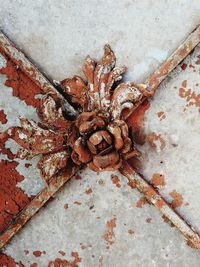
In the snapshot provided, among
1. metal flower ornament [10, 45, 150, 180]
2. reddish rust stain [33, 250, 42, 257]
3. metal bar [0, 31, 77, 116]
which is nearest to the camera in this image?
metal flower ornament [10, 45, 150, 180]

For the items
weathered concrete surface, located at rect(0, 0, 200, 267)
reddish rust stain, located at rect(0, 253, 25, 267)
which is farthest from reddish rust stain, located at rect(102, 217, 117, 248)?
reddish rust stain, located at rect(0, 253, 25, 267)

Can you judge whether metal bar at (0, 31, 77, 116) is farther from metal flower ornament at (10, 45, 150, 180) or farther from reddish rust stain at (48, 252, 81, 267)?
reddish rust stain at (48, 252, 81, 267)

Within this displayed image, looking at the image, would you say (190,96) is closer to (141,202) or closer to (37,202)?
(141,202)

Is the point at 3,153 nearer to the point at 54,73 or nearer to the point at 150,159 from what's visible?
the point at 54,73

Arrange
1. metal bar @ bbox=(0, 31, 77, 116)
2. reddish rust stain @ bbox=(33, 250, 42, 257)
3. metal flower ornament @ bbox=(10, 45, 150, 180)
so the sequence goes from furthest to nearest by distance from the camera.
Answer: reddish rust stain @ bbox=(33, 250, 42, 257) < metal bar @ bbox=(0, 31, 77, 116) < metal flower ornament @ bbox=(10, 45, 150, 180)

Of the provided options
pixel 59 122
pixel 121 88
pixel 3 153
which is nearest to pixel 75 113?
pixel 59 122

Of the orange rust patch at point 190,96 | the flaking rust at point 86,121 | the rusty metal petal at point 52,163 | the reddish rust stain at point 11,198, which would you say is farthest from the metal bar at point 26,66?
the orange rust patch at point 190,96
